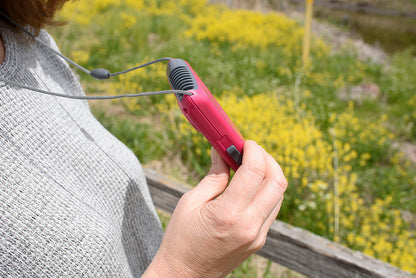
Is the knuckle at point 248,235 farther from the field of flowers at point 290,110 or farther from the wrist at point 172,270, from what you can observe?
the field of flowers at point 290,110

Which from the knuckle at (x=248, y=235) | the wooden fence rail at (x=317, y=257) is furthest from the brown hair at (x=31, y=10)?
the wooden fence rail at (x=317, y=257)

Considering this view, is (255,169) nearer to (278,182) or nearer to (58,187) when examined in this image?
(278,182)

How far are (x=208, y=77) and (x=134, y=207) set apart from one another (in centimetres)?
332

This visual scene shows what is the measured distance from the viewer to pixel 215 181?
2.15 feet

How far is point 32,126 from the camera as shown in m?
0.65

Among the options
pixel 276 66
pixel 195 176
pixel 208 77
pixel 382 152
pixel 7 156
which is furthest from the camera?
pixel 276 66

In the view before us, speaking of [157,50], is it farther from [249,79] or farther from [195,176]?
[195,176]

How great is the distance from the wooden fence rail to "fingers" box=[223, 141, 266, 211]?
73 centimetres

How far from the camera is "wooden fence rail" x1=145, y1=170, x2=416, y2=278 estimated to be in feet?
3.67

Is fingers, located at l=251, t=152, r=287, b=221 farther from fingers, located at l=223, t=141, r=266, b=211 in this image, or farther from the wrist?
the wrist

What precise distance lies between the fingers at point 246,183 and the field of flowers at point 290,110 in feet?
2.46

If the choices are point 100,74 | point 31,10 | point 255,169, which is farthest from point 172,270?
point 31,10

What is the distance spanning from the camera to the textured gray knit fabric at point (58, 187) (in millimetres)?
549

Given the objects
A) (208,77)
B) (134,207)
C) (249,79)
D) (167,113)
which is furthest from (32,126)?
(249,79)
